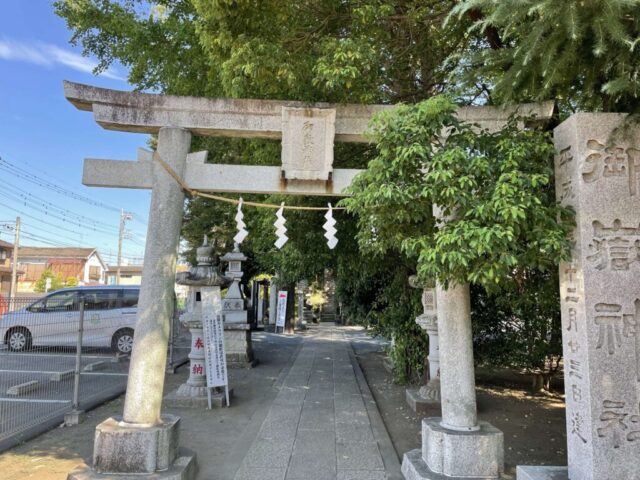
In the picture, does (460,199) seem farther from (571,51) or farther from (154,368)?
(154,368)

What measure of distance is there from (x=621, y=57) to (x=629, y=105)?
29.1 inches

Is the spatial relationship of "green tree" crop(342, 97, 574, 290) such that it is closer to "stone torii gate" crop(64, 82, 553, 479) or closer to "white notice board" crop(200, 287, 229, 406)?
"stone torii gate" crop(64, 82, 553, 479)

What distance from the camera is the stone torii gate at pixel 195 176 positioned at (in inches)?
169

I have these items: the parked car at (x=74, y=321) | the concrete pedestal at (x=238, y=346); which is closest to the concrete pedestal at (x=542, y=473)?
the parked car at (x=74, y=321)

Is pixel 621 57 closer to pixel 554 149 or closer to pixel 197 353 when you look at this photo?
pixel 554 149

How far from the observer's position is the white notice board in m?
7.47

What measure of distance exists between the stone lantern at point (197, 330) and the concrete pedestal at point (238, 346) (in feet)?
9.03

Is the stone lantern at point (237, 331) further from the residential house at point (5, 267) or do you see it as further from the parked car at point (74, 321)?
the residential house at point (5, 267)

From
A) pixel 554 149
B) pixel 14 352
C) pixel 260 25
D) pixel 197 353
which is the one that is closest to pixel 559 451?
pixel 554 149

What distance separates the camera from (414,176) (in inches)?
145

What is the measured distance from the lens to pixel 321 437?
19.1 feet

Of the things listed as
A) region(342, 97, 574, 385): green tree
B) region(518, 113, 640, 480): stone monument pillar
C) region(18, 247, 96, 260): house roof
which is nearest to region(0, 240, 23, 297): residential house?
region(18, 247, 96, 260): house roof

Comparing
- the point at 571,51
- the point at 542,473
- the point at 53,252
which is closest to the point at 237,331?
the point at 542,473

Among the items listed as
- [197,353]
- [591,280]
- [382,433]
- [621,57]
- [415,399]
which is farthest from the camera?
[197,353]
